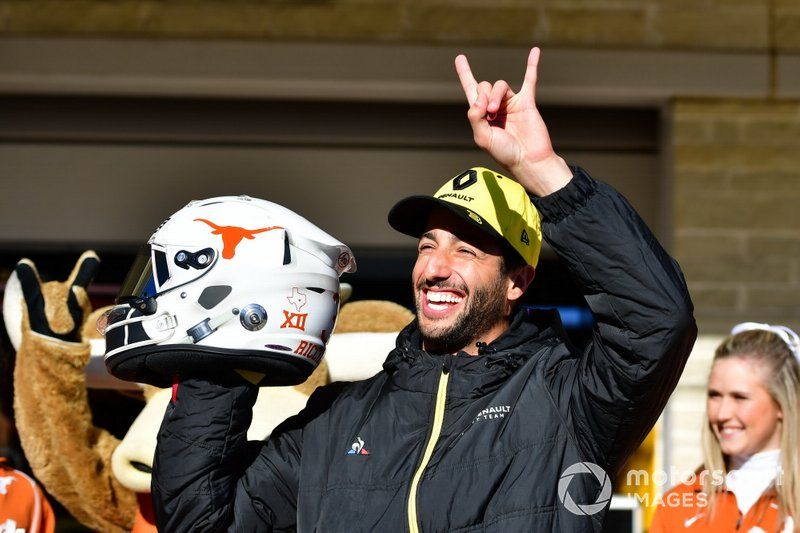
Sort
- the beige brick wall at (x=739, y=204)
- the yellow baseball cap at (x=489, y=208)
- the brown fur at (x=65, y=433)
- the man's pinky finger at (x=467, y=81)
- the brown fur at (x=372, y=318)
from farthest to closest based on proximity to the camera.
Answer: the beige brick wall at (x=739, y=204), the brown fur at (x=372, y=318), the brown fur at (x=65, y=433), the yellow baseball cap at (x=489, y=208), the man's pinky finger at (x=467, y=81)

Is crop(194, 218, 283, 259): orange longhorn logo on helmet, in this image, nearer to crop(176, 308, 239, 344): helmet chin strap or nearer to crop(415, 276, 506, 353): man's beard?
crop(176, 308, 239, 344): helmet chin strap

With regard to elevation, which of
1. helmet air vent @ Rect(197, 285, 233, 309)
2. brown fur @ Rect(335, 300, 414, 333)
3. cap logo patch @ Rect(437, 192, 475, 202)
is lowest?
helmet air vent @ Rect(197, 285, 233, 309)

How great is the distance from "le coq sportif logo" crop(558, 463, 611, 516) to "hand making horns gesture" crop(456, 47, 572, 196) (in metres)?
0.54

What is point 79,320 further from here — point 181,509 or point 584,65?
point 584,65

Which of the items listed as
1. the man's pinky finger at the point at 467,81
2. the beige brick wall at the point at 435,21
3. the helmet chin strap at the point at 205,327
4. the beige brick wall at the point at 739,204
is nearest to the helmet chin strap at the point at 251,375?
the helmet chin strap at the point at 205,327

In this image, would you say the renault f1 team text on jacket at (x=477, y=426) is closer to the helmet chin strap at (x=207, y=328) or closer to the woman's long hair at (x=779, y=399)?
the helmet chin strap at (x=207, y=328)

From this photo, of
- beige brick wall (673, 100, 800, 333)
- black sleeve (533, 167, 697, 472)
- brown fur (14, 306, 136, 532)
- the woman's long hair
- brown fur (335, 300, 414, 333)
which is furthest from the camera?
beige brick wall (673, 100, 800, 333)

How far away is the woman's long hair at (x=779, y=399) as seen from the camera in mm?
3066

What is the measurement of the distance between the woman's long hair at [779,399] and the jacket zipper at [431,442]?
1018mm

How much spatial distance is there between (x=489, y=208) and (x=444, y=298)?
0.72ft

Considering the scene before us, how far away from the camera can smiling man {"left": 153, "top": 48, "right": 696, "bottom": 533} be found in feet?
7.43

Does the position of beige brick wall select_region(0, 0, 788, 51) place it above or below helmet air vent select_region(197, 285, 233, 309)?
above

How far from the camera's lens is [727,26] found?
5199 millimetres

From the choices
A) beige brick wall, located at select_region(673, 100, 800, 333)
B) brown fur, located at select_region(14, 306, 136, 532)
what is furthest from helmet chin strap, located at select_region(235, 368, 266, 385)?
beige brick wall, located at select_region(673, 100, 800, 333)
